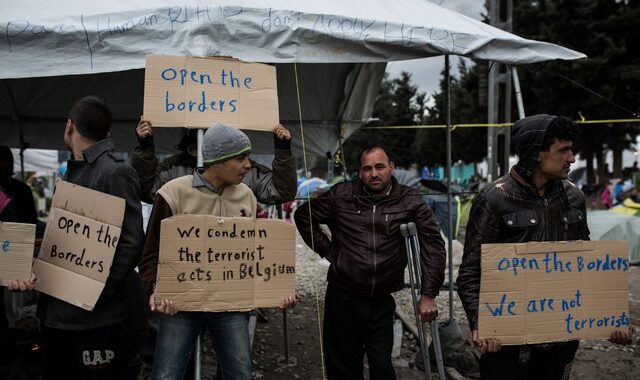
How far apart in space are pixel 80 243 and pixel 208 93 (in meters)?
1.06

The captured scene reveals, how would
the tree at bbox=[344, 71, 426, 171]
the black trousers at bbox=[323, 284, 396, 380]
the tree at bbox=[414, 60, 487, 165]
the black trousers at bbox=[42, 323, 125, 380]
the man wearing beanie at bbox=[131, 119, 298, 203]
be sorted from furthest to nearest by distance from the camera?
the tree at bbox=[344, 71, 426, 171]
the tree at bbox=[414, 60, 487, 165]
the black trousers at bbox=[323, 284, 396, 380]
the man wearing beanie at bbox=[131, 119, 298, 203]
the black trousers at bbox=[42, 323, 125, 380]

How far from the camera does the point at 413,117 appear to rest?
4181cm

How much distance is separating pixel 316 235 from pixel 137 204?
1.30 meters

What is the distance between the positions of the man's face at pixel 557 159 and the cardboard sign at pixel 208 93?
1.50 m

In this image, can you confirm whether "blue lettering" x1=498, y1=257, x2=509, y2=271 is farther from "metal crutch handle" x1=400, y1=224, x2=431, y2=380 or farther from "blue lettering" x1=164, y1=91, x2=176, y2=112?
"blue lettering" x1=164, y1=91, x2=176, y2=112

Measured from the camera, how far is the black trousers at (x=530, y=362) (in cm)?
240

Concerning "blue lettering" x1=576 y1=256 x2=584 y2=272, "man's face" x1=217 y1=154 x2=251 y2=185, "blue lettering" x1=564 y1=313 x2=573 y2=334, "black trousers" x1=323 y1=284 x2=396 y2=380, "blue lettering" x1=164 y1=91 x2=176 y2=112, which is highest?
"blue lettering" x1=164 y1=91 x2=176 y2=112

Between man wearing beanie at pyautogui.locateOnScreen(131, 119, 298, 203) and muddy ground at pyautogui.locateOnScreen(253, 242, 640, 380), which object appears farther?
muddy ground at pyautogui.locateOnScreen(253, 242, 640, 380)

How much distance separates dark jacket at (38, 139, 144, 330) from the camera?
7.85 ft

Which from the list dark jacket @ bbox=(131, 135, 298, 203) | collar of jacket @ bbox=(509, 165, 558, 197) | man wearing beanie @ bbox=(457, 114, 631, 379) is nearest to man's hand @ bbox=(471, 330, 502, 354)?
man wearing beanie @ bbox=(457, 114, 631, 379)

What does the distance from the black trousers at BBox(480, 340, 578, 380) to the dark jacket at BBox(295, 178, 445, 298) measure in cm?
72

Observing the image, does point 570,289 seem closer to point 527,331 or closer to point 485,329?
point 527,331

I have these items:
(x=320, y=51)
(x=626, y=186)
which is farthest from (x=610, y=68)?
(x=320, y=51)

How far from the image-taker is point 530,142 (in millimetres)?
2410
